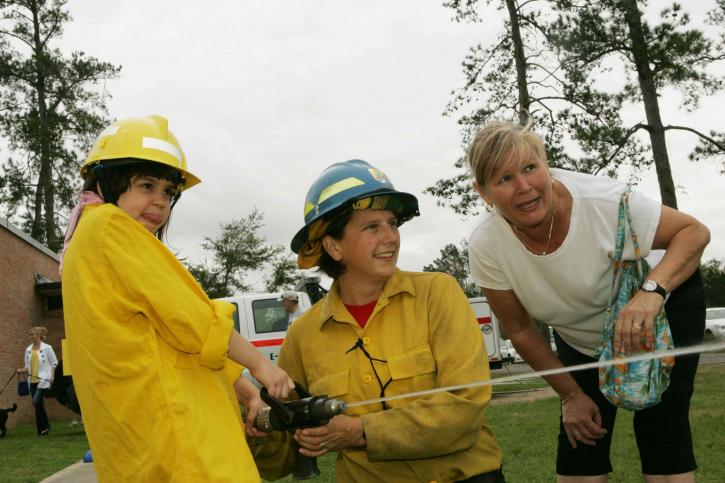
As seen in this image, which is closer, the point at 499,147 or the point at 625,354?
the point at 625,354

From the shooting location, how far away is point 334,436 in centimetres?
246

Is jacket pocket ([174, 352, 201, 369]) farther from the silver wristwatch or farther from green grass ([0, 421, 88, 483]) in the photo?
green grass ([0, 421, 88, 483])

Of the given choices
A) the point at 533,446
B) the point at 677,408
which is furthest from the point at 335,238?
the point at 533,446

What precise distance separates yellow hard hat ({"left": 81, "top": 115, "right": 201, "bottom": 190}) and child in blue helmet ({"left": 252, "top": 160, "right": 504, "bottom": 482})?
643mm

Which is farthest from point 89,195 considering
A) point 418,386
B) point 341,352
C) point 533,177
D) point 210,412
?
point 533,177

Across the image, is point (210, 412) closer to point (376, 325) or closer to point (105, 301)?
point (105, 301)

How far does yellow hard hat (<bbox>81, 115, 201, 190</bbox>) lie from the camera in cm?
243

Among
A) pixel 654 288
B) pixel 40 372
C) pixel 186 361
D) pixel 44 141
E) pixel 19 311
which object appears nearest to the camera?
pixel 186 361

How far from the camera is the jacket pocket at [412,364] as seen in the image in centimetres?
265

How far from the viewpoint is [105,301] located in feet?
7.07

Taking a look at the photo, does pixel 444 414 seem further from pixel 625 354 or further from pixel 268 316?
pixel 268 316

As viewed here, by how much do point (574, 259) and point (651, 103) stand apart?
15.6 metres

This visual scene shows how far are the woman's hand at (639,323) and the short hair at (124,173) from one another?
5.67 feet

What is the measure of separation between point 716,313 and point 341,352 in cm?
3679
